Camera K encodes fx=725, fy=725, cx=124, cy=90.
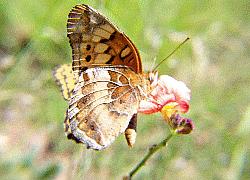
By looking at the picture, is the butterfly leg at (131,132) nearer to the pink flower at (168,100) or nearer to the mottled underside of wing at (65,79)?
the pink flower at (168,100)

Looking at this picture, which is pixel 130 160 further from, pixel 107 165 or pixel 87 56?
pixel 87 56

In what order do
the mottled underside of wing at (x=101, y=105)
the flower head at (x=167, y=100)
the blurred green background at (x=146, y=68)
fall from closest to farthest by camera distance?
the mottled underside of wing at (x=101, y=105) → the flower head at (x=167, y=100) → the blurred green background at (x=146, y=68)

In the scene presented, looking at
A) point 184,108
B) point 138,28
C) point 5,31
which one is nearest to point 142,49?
point 138,28

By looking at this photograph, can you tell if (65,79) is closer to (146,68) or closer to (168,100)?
(168,100)

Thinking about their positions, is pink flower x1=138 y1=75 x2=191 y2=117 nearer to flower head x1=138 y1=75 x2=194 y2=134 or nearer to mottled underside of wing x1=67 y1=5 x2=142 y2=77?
flower head x1=138 y1=75 x2=194 y2=134

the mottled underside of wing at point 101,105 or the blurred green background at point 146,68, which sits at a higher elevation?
the mottled underside of wing at point 101,105

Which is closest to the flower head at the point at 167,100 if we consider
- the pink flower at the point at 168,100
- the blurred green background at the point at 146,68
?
the pink flower at the point at 168,100
